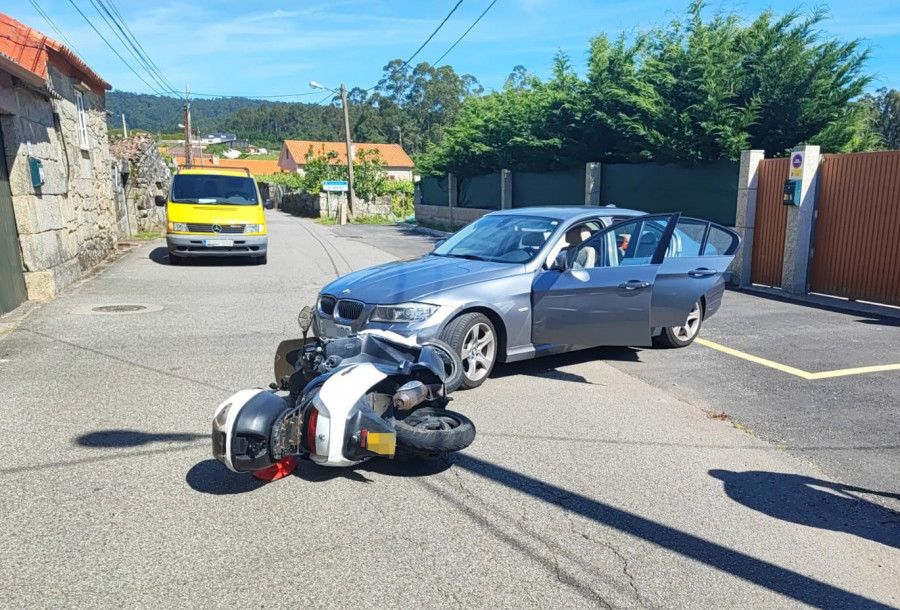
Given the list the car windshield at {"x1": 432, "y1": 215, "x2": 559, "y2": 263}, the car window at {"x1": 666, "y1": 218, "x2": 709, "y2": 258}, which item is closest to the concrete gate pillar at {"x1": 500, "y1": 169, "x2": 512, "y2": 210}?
the car windshield at {"x1": 432, "y1": 215, "x2": 559, "y2": 263}

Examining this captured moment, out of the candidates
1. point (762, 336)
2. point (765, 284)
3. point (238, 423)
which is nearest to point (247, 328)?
point (238, 423)

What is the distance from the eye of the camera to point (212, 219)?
1502 cm

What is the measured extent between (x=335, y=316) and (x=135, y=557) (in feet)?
10.1

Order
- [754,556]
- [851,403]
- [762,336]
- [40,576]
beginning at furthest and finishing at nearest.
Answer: [762,336], [851,403], [754,556], [40,576]

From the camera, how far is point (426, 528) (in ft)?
12.0

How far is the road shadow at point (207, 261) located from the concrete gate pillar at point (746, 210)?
10.3 meters

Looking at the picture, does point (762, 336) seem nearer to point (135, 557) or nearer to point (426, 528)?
point (426, 528)

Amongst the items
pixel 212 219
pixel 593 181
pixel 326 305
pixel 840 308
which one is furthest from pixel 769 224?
pixel 212 219

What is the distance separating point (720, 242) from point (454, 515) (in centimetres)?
513

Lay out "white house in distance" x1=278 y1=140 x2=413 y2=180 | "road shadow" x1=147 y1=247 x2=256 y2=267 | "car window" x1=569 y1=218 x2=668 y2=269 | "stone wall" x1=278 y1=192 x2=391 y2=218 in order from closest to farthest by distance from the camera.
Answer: "car window" x1=569 y1=218 x2=668 y2=269, "road shadow" x1=147 y1=247 x2=256 y2=267, "stone wall" x1=278 y1=192 x2=391 y2=218, "white house in distance" x1=278 y1=140 x2=413 y2=180

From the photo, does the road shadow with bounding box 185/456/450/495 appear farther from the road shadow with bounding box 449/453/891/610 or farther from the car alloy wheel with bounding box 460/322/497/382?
the car alloy wheel with bounding box 460/322/497/382

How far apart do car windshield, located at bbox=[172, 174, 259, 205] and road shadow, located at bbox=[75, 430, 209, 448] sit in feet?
37.2

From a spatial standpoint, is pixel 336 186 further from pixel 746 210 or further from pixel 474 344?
pixel 474 344

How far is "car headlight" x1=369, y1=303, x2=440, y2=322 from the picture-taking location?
5805mm
